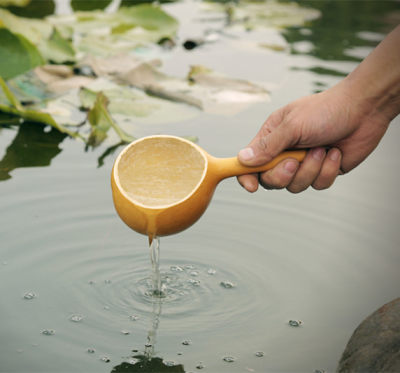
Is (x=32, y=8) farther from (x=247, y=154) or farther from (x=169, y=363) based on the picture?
(x=169, y=363)

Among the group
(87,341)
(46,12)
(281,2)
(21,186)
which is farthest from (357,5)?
(87,341)

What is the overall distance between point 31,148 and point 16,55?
1.81 ft

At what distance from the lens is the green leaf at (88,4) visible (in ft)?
14.9

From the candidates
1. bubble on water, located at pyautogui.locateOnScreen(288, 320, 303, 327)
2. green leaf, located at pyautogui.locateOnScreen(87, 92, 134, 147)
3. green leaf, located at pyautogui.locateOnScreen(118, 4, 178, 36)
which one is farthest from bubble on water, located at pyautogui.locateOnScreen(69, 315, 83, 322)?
green leaf, located at pyautogui.locateOnScreen(118, 4, 178, 36)

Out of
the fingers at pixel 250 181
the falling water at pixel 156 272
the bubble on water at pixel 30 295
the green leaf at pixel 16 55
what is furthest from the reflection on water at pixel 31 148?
the fingers at pixel 250 181

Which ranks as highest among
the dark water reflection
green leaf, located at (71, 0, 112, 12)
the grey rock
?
the grey rock

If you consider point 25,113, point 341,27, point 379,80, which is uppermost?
point 379,80

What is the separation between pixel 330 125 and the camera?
5.89 feet

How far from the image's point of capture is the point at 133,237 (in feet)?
6.79

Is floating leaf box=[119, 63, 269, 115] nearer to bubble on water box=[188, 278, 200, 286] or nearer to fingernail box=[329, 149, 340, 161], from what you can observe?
fingernail box=[329, 149, 340, 161]

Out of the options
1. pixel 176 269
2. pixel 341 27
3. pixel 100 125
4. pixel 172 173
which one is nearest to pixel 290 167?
pixel 172 173

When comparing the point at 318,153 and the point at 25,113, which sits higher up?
the point at 318,153

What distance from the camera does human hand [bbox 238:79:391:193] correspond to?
1745 millimetres

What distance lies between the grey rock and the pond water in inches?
2.5
